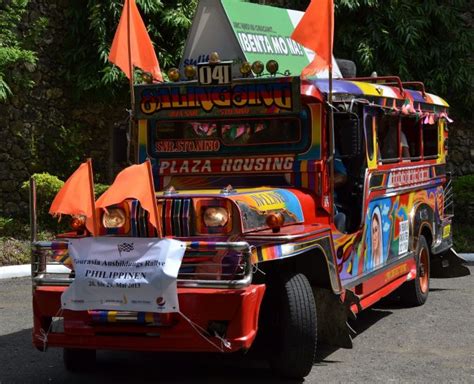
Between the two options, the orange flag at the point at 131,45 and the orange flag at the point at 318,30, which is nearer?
the orange flag at the point at 318,30

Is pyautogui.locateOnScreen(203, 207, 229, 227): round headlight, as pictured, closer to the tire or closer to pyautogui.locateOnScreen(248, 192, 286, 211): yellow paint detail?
pyautogui.locateOnScreen(248, 192, 286, 211): yellow paint detail

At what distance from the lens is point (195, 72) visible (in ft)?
24.4

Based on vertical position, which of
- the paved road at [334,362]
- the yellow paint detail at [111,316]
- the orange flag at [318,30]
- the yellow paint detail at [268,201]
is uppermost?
the orange flag at [318,30]

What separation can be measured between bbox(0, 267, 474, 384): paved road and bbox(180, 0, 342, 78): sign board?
98.3 inches

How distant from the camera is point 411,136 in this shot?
9516mm

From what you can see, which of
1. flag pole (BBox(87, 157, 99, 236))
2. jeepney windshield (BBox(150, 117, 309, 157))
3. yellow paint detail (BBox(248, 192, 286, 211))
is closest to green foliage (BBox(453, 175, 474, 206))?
jeepney windshield (BBox(150, 117, 309, 157))

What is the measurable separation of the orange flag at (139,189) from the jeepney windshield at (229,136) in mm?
2015

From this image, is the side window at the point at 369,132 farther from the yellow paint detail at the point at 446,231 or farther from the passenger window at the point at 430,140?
the yellow paint detail at the point at 446,231


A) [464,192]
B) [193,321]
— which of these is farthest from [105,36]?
[193,321]

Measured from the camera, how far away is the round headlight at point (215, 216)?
598 cm

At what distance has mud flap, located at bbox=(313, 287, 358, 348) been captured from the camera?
6.91 m

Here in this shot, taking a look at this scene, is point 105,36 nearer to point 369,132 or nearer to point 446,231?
point 446,231

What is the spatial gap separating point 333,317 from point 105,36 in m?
9.32

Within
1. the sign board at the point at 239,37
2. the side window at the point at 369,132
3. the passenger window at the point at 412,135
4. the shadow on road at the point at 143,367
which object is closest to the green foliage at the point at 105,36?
the sign board at the point at 239,37
